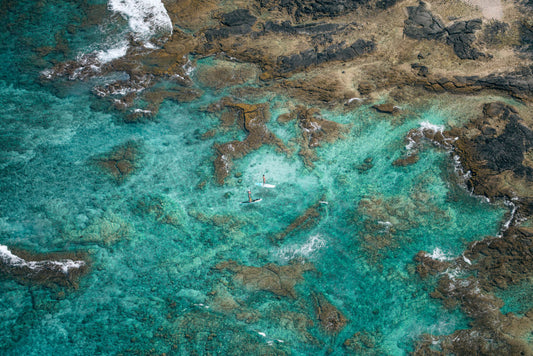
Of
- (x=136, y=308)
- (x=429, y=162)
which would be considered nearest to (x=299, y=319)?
(x=136, y=308)

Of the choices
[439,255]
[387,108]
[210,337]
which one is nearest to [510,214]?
[439,255]

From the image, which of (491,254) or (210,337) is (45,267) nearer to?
(210,337)

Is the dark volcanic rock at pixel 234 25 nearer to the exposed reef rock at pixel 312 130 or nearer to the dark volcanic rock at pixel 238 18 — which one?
the dark volcanic rock at pixel 238 18

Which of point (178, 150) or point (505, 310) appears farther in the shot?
point (178, 150)

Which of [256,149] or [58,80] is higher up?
[58,80]

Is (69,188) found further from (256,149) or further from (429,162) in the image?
(429,162)

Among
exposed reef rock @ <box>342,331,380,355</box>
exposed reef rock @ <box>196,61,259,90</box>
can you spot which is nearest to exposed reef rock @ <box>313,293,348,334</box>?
exposed reef rock @ <box>342,331,380,355</box>
